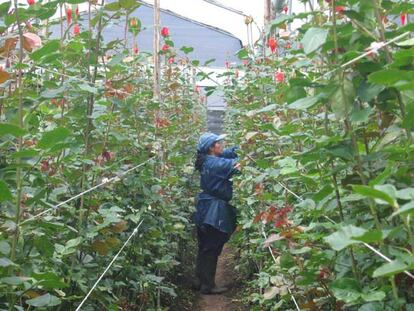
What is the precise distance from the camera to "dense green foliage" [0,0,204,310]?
1.54 m

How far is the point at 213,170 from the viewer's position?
15.9 ft

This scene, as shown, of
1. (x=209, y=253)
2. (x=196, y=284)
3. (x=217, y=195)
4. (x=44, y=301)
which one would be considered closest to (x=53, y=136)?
(x=44, y=301)

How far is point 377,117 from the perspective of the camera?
164 centimetres

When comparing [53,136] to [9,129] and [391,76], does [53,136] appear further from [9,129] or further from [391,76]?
[391,76]

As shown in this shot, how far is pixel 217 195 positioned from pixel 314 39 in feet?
12.2

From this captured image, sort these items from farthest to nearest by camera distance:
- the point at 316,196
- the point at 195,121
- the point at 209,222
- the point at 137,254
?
the point at 195,121
the point at 209,222
the point at 137,254
the point at 316,196

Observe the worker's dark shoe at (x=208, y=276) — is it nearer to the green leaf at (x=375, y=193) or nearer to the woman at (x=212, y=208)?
the woman at (x=212, y=208)

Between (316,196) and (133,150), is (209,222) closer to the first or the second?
(133,150)

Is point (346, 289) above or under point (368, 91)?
under

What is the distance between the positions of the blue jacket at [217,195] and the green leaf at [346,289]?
3.47m

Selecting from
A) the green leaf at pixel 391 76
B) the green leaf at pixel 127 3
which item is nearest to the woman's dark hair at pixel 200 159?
the green leaf at pixel 127 3

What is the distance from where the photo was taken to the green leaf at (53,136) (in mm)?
1386

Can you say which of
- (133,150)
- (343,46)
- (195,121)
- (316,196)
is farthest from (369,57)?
(195,121)

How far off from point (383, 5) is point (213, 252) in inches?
150
